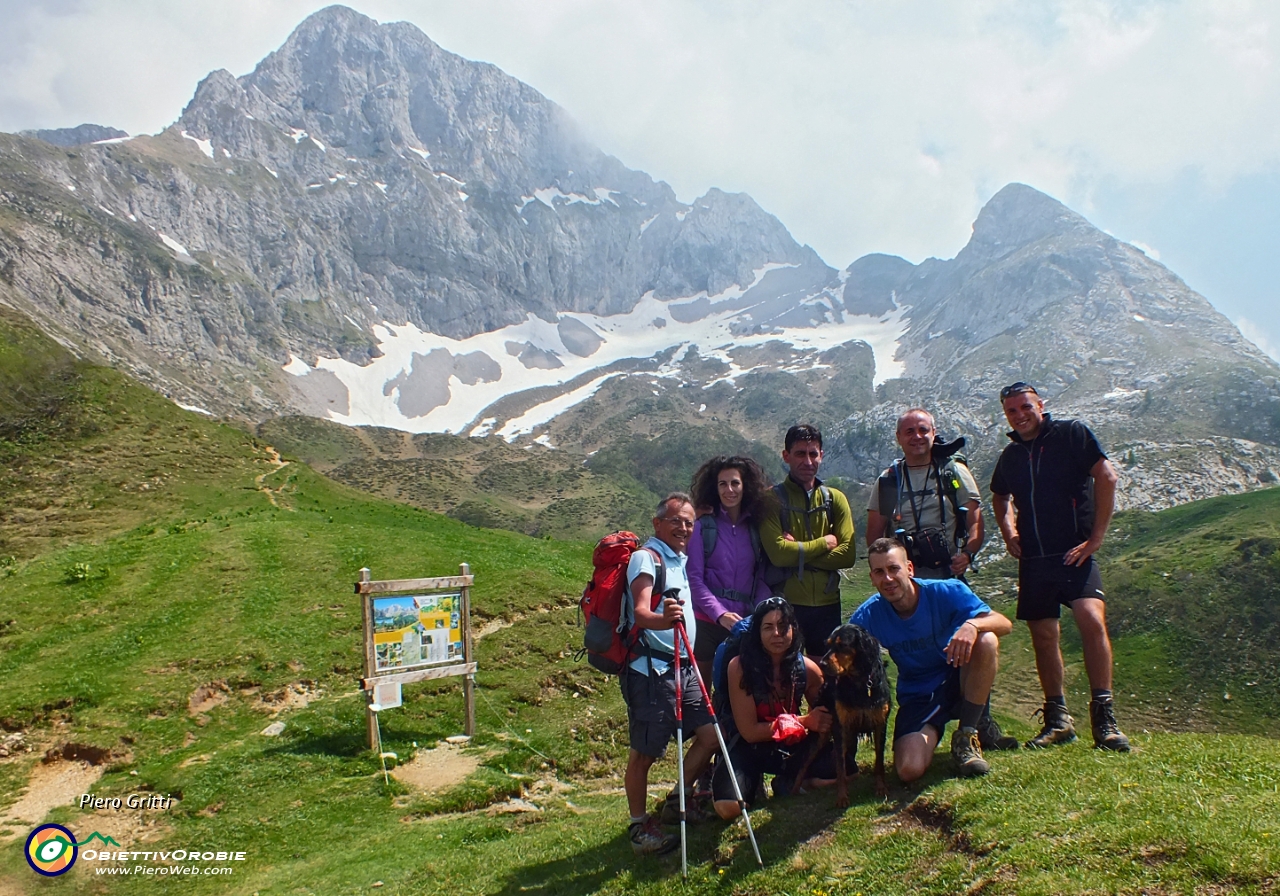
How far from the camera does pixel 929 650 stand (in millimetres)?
7203

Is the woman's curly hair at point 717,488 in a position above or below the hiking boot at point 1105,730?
above

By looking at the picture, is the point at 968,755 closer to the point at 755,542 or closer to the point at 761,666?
the point at 761,666

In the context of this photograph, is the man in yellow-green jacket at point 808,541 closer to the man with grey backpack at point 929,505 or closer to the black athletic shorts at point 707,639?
the man with grey backpack at point 929,505

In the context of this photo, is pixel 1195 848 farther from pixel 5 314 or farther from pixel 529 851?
pixel 5 314

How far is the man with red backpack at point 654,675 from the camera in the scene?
6.79 meters

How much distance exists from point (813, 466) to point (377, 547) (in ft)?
61.0

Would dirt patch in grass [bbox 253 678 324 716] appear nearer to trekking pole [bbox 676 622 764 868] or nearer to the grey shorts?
the grey shorts

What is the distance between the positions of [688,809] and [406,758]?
7112 millimetres

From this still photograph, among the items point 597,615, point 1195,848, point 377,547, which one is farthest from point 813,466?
point 377,547

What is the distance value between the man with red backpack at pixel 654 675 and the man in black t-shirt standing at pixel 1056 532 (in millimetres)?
3688

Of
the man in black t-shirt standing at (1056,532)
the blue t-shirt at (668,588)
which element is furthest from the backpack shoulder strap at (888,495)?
the blue t-shirt at (668,588)

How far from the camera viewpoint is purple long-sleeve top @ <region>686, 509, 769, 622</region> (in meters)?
8.22

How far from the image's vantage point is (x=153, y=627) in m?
16.3

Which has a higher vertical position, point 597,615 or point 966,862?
point 597,615
